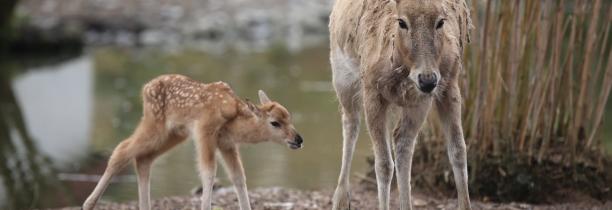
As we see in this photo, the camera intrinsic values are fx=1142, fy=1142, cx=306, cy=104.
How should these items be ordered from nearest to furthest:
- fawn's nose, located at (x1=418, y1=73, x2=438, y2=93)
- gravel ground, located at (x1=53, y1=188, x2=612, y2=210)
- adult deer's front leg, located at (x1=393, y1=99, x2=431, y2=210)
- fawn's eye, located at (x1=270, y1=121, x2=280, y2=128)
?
fawn's nose, located at (x1=418, y1=73, x2=438, y2=93)
adult deer's front leg, located at (x1=393, y1=99, x2=431, y2=210)
fawn's eye, located at (x1=270, y1=121, x2=280, y2=128)
gravel ground, located at (x1=53, y1=188, x2=612, y2=210)

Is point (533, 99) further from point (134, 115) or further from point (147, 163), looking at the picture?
point (134, 115)

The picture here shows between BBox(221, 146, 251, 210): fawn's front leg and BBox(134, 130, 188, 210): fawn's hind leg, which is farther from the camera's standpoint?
BBox(134, 130, 188, 210): fawn's hind leg

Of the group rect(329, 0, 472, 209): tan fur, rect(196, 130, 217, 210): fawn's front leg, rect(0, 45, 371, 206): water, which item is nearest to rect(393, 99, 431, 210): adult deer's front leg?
rect(329, 0, 472, 209): tan fur

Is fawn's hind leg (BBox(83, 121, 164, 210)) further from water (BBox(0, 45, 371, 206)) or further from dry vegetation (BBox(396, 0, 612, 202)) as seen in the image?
dry vegetation (BBox(396, 0, 612, 202))

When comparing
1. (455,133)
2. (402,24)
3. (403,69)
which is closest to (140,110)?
(455,133)

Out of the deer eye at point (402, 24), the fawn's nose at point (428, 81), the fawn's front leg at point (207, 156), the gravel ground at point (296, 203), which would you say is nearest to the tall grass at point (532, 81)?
the gravel ground at point (296, 203)

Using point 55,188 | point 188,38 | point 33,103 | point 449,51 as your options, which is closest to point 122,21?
point 188,38

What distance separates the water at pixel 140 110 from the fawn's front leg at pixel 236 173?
87.2 inches

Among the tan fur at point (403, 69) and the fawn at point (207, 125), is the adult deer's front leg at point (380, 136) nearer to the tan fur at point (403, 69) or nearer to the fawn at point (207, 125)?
the tan fur at point (403, 69)

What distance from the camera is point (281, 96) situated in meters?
15.2

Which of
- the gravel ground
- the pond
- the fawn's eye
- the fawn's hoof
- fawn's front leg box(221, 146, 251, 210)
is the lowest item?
the pond

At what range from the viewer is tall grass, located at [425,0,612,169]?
304 inches

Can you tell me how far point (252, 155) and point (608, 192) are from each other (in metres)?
4.30

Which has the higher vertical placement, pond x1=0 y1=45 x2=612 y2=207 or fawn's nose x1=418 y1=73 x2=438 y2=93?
fawn's nose x1=418 y1=73 x2=438 y2=93
